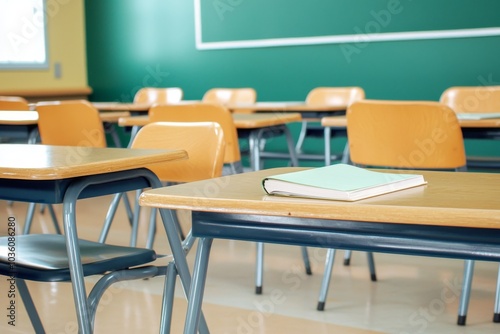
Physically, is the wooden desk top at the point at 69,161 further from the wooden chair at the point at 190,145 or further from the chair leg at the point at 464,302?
the chair leg at the point at 464,302

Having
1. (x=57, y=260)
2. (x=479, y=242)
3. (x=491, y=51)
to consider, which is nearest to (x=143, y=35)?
(x=491, y=51)

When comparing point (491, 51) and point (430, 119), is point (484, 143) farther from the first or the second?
point (430, 119)

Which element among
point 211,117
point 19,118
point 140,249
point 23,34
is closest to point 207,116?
point 211,117

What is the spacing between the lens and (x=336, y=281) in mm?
3371

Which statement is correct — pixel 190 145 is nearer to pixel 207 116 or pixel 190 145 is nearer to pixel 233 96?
pixel 207 116

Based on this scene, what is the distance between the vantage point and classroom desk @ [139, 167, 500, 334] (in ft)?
3.79

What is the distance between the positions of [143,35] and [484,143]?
3.34 metres

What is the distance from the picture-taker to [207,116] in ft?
11.2


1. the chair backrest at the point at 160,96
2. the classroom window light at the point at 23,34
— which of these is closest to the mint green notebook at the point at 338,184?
the chair backrest at the point at 160,96

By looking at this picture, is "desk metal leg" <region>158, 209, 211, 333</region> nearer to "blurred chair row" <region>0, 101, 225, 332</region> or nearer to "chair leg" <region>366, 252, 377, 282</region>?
"blurred chair row" <region>0, 101, 225, 332</region>

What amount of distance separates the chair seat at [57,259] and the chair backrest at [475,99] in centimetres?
253

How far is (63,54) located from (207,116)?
179 inches

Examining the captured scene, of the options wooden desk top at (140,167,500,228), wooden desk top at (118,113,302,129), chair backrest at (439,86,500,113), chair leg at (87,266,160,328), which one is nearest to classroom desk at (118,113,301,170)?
wooden desk top at (118,113,302,129)

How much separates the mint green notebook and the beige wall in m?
6.08
